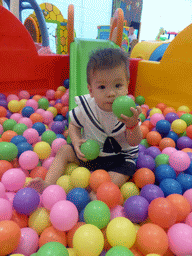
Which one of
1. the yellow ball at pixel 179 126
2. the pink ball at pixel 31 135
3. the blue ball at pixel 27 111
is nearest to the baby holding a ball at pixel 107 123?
the pink ball at pixel 31 135

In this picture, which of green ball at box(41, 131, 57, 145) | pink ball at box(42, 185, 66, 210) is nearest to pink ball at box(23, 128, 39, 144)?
green ball at box(41, 131, 57, 145)

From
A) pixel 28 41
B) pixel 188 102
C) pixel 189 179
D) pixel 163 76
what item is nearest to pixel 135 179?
pixel 189 179

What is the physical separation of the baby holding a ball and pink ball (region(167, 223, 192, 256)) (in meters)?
0.29

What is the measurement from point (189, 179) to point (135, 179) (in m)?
0.23

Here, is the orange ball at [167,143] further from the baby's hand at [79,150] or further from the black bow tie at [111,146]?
the baby's hand at [79,150]

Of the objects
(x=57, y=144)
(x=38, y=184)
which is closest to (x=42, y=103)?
A: (x=57, y=144)

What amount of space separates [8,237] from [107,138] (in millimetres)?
529

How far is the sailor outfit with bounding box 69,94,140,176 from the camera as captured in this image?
907mm

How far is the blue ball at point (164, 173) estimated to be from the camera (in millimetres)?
907

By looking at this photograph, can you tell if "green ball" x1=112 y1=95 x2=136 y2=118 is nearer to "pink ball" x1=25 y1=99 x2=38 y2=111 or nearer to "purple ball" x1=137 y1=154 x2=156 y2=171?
"purple ball" x1=137 y1=154 x2=156 y2=171

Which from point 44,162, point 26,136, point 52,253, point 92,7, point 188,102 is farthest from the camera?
point 92,7

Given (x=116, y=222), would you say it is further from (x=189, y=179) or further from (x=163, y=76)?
(x=163, y=76)

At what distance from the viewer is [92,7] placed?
17.9 ft

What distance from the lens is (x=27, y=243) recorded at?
2.04ft
